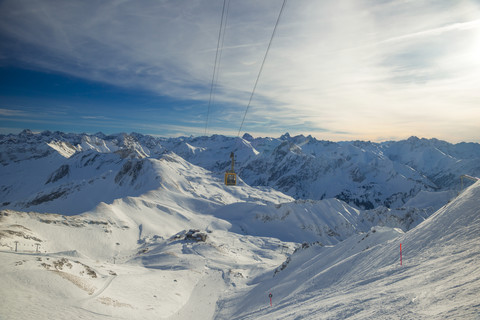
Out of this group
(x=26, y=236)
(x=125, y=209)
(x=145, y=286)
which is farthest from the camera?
(x=125, y=209)

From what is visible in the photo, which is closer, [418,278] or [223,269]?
[418,278]

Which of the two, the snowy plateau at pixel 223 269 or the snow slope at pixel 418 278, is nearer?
the snow slope at pixel 418 278

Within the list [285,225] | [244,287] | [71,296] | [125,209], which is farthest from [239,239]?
[71,296]

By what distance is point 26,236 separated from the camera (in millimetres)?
55031

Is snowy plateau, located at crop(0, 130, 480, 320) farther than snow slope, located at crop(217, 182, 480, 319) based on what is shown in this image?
Yes

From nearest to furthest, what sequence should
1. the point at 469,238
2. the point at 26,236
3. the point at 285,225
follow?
the point at 469,238 < the point at 26,236 < the point at 285,225

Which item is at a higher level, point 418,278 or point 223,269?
point 418,278

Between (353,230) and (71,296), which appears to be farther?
(353,230)

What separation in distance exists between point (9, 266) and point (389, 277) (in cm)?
3863

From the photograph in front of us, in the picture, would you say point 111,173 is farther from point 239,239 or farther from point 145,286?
point 145,286

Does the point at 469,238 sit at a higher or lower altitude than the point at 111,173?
higher

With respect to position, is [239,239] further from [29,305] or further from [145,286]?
[29,305]

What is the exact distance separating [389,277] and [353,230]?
134 metres

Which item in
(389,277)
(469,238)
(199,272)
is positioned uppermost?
(469,238)
